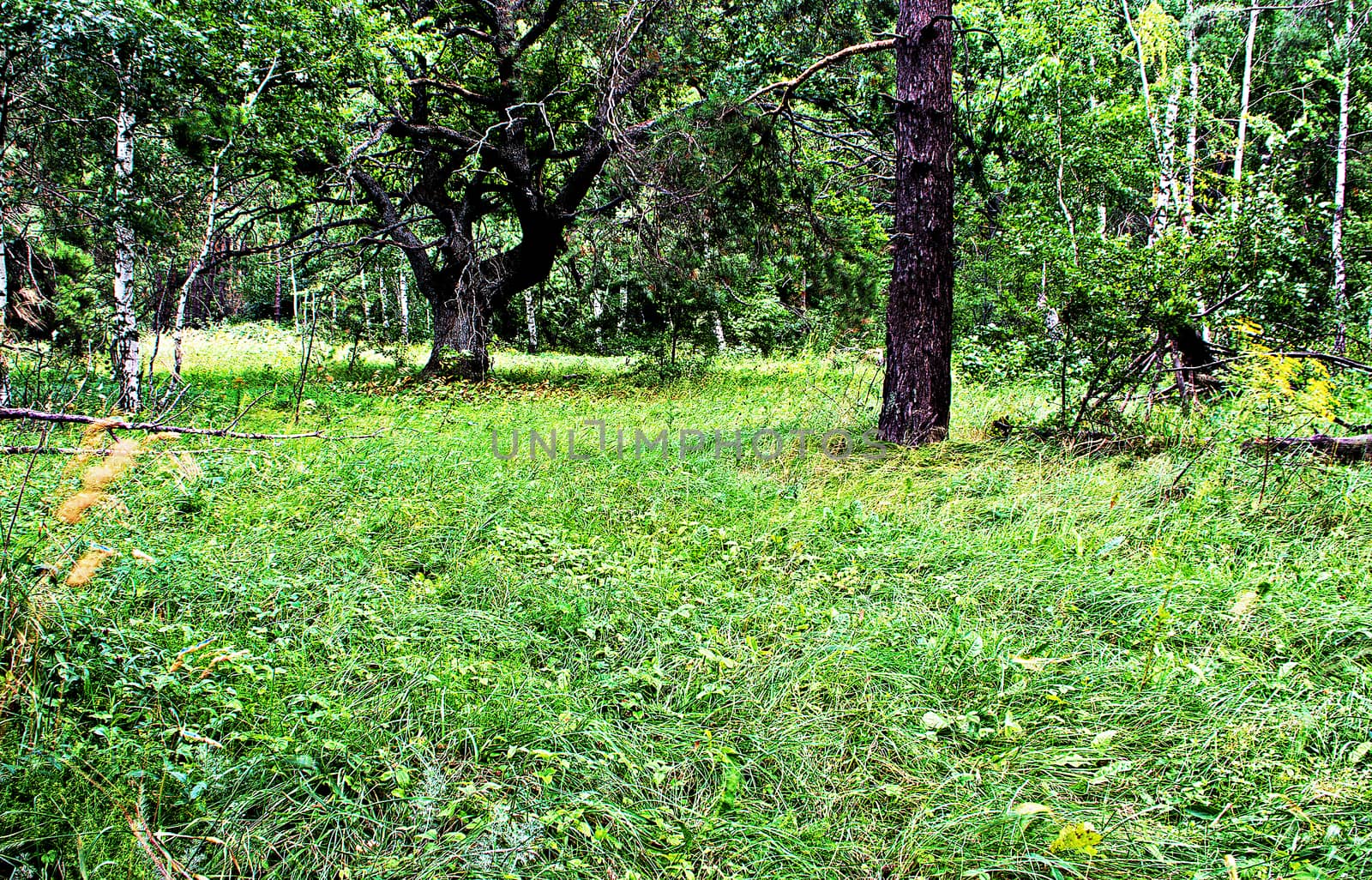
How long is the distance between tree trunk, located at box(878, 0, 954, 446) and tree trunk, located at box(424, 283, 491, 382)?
644cm

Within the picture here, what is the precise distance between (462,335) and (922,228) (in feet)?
23.8

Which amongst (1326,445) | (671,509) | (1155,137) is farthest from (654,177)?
(1155,137)

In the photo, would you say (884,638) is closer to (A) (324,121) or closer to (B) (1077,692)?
(B) (1077,692)

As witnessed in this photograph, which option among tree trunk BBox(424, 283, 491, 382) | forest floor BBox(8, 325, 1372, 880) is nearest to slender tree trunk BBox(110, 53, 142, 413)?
forest floor BBox(8, 325, 1372, 880)

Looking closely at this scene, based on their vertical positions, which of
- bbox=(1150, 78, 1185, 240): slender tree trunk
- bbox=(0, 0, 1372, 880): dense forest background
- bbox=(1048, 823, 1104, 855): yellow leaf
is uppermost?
bbox=(1150, 78, 1185, 240): slender tree trunk

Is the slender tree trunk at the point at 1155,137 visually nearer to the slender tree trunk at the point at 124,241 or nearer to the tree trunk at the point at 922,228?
the tree trunk at the point at 922,228

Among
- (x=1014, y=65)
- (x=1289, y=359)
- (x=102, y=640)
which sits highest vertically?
(x=1014, y=65)

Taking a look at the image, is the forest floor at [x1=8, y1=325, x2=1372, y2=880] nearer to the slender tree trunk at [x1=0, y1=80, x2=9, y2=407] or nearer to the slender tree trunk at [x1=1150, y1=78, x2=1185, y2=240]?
the slender tree trunk at [x1=0, y1=80, x2=9, y2=407]

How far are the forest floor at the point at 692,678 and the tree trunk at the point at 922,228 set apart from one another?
1.31 metres

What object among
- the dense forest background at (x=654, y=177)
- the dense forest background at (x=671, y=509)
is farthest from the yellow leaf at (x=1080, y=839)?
the dense forest background at (x=654, y=177)

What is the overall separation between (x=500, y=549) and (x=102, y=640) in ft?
5.22

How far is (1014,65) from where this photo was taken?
Result: 1148 centimetres

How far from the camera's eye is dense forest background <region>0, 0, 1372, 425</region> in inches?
200

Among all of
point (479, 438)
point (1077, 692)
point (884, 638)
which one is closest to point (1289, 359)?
point (1077, 692)
